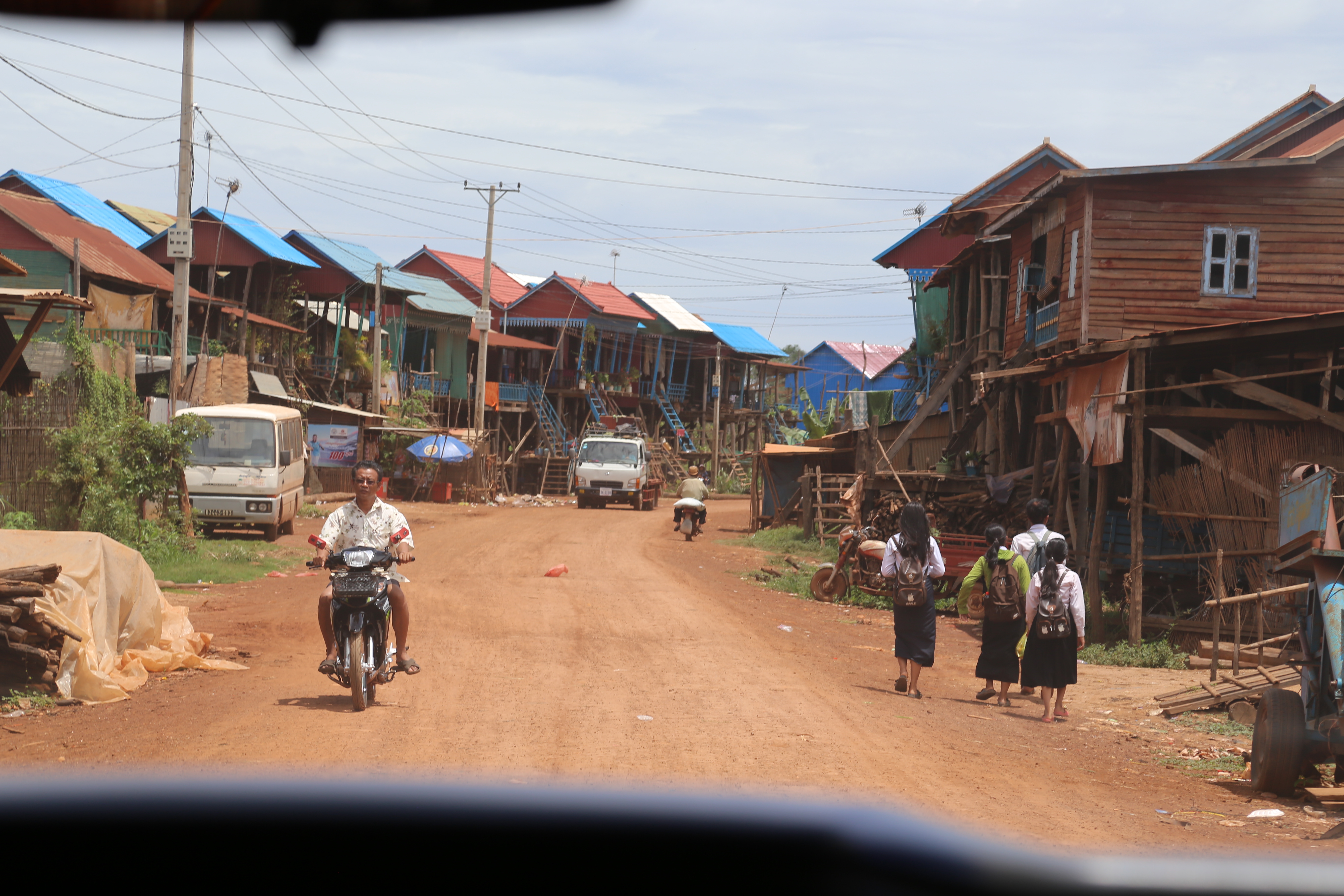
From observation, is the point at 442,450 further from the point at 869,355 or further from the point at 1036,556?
the point at 869,355

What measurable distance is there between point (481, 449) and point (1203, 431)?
81.1 ft

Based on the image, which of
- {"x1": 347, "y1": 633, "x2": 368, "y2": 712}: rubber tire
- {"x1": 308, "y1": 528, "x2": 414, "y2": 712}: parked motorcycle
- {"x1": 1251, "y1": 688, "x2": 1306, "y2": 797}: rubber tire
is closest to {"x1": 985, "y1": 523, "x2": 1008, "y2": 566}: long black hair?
{"x1": 1251, "y1": 688, "x2": 1306, "y2": 797}: rubber tire

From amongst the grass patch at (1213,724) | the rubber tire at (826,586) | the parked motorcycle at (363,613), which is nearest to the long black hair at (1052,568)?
the grass patch at (1213,724)

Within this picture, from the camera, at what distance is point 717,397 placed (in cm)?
4984

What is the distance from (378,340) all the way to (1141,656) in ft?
94.2

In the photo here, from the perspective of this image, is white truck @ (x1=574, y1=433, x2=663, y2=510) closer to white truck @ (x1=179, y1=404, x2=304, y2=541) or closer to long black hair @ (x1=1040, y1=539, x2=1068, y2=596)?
white truck @ (x1=179, y1=404, x2=304, y2=541)

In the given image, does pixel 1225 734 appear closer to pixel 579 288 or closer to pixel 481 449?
pixel 481 449

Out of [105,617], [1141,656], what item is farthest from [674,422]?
[105,617]

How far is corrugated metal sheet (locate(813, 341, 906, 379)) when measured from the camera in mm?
72438

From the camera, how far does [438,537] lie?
23.4 meters

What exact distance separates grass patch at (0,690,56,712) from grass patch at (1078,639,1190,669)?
412 inches

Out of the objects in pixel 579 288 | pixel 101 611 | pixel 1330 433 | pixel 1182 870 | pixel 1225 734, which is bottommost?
pixel 1225 734

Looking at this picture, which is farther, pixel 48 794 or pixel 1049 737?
pixel 1049 737

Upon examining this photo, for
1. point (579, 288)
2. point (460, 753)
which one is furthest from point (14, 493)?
point (579, 288)
